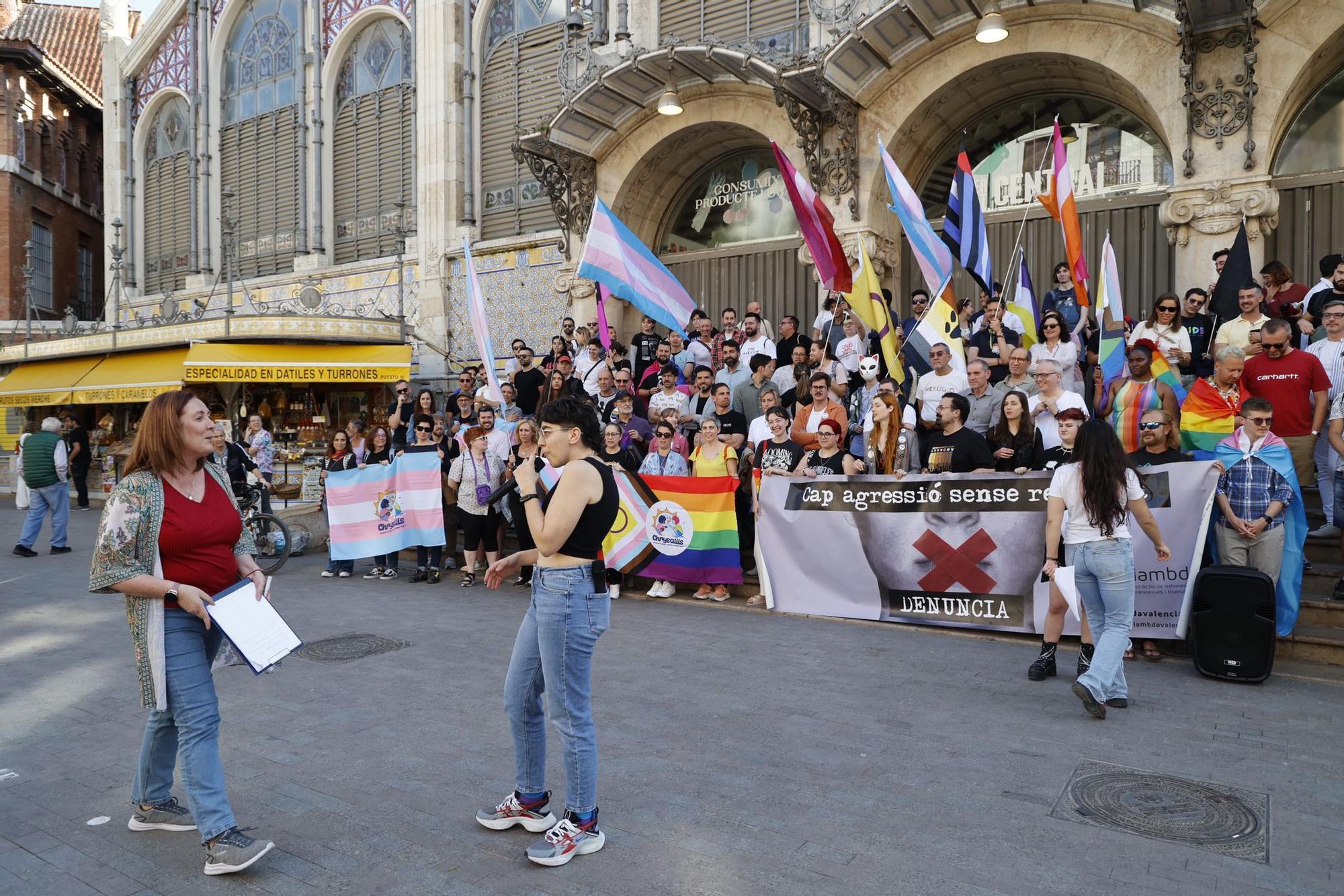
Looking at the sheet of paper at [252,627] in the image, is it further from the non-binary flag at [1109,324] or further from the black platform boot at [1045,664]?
the non-binary flag at [1109,324]

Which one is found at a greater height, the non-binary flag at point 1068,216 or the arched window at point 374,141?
the arched window at point 374,141

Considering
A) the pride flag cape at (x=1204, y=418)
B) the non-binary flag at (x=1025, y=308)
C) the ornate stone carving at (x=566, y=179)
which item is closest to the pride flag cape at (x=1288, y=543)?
the pride flag cape at (x=1204, y=418)

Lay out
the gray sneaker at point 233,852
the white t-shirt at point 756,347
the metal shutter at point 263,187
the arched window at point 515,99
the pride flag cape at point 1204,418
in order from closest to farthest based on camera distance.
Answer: the gray sneaker at point 233,852
the pride flag cape at point 1204,418
the white t-shirt at point 756,347
the arched window at point 515,99
the metal shutter at point 263,187

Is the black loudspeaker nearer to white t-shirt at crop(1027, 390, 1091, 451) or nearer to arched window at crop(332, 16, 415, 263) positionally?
white t-shirt at crop(1027, 390, 1091, 451)

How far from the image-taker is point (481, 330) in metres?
10.2

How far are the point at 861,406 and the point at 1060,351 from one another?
2.10 meters

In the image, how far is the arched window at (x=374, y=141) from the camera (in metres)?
19.8

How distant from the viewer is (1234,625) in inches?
244

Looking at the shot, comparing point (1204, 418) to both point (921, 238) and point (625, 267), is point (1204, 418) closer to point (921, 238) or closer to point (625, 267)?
point (921, 238)

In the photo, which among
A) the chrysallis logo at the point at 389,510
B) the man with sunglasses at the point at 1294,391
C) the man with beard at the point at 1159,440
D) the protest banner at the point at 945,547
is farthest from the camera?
the chrysallis logo at the point at 389,510

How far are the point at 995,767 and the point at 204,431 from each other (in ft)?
13.3

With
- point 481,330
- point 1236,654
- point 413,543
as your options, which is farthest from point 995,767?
point 413,543

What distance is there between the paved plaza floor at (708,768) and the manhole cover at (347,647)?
0.18m

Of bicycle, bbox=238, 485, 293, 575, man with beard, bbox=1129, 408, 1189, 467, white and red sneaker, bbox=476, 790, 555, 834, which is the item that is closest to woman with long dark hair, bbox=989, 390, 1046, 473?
man with beard, bbox=1129, 408, 1189, 467
